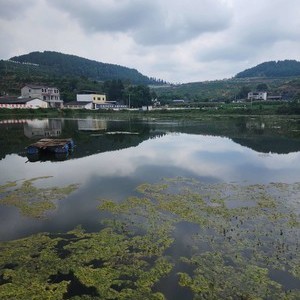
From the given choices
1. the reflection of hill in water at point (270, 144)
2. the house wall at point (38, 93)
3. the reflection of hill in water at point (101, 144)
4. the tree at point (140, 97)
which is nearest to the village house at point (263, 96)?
the tree at point (140, 97)

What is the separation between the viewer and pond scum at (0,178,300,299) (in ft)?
24.4

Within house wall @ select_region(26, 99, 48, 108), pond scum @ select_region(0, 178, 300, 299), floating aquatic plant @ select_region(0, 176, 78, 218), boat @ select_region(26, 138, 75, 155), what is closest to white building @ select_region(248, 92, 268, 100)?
house wall @ select_region(26, 99, 48, 108)

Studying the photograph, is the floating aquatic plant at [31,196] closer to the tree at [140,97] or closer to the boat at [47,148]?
the boat at [47,148]

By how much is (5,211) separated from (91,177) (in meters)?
5.96

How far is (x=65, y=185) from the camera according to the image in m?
16.3

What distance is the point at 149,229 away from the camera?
1087cm

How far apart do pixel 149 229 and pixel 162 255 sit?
1884 mm

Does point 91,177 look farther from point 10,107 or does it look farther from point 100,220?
point 10,107

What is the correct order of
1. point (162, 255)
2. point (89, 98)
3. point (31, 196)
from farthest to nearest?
point (89, 98)
point (31, 196)
point (162, 255)

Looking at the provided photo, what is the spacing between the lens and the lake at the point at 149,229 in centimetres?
→ 764

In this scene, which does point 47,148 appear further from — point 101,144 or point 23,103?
point 23,103

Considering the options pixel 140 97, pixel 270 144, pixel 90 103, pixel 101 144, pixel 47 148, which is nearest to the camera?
pixel 47 148

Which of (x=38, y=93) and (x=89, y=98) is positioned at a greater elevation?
(x=38, y=93)

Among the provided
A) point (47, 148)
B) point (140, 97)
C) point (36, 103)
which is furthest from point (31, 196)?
point (140, 97)
